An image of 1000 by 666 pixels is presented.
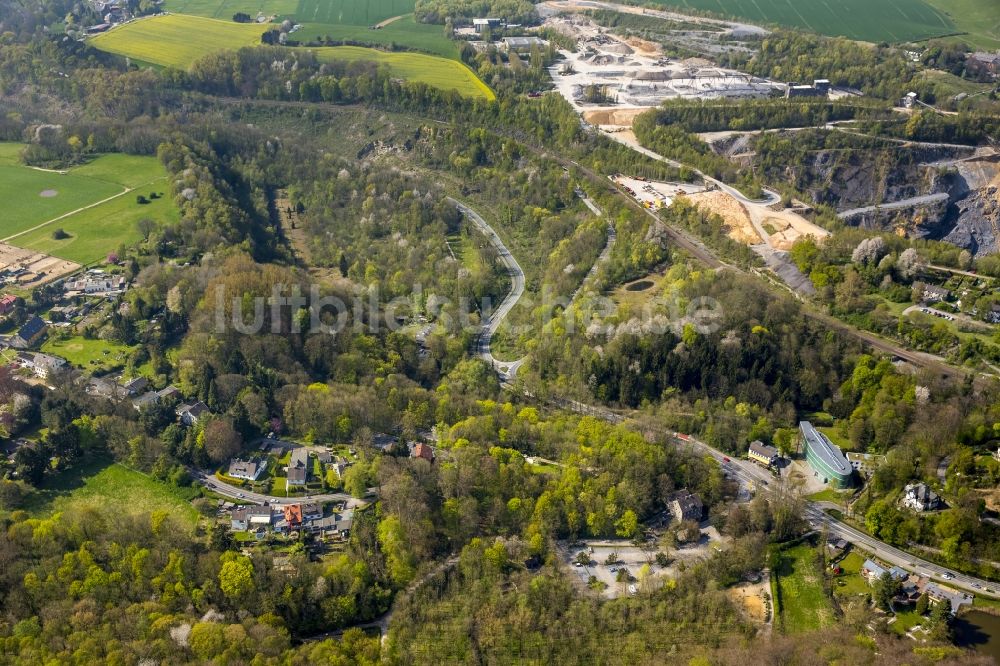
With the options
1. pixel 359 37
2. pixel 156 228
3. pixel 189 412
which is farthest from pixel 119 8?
pixel 189 412

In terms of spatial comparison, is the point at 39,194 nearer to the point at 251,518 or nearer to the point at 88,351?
the point at 88,351

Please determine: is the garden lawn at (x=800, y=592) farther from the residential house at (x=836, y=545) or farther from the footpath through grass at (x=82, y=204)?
the footpath through grass at (x=82, y=204)

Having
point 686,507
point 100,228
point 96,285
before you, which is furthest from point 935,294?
point 100,228

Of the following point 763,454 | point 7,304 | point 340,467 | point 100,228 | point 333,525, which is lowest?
point 333,525

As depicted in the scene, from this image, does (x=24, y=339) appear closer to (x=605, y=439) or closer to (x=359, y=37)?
(x=605, y=439)

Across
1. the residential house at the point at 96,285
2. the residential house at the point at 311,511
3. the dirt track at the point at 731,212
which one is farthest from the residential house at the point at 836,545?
the residential house at the point at 96,285

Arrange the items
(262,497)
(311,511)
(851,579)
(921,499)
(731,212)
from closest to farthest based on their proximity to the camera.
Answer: (851,579) < (921,499) < (311,511) < (262,497) < (731,212)
